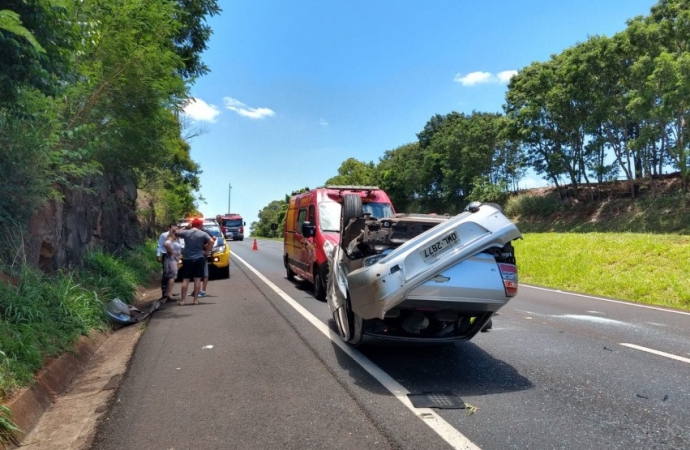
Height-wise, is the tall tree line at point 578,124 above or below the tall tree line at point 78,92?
above

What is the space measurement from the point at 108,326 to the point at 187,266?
247 cm

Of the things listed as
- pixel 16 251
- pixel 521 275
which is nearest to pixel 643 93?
pixel 521 275

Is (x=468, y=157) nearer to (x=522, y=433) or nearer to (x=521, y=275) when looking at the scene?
(x=521, y=275)

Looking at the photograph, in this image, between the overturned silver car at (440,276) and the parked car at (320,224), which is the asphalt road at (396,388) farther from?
the parked car at (320,224)

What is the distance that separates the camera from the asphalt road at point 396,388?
12.3ft

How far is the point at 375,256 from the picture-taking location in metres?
5.41

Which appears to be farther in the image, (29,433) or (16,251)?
(16,251)

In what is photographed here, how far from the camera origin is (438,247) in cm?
481

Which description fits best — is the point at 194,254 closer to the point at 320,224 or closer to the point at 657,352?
the point at 320,224

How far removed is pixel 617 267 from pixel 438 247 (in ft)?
42.5

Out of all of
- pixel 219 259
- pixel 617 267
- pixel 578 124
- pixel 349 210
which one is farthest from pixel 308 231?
pixel 578 124

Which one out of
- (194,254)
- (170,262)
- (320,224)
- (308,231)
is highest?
(320,224)

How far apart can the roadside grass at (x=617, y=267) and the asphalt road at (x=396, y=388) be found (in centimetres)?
534

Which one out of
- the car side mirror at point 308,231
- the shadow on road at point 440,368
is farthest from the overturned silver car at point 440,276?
the car side mirror at point 308,231
